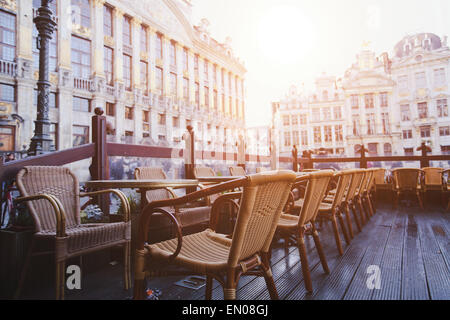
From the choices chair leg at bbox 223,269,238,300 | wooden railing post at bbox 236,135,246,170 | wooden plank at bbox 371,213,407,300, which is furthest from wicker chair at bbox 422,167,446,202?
chair leg at bbox 223,269,238,300

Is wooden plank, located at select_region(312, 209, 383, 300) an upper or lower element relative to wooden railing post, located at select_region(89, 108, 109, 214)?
lower

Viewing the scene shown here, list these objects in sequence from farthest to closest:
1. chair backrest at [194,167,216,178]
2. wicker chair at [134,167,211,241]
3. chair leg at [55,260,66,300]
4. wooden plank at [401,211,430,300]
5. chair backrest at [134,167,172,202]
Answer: chair backrest at [194,167,216,178] → chair backrest at [134,167,172,202] → wicker chair at [134,167,211,241] → wooden plank at [401,211,430,300] → chair leg at [55,260,66,300]

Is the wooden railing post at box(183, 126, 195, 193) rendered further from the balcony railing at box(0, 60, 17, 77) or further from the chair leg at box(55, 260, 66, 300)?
the balcony railing at box(0, 60, 17, 77)

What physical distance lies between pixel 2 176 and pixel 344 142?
2753cm

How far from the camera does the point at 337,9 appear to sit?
681 centimetres

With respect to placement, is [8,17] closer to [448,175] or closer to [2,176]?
[2,176]

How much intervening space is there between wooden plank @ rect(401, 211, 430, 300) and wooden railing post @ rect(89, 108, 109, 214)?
2.71m

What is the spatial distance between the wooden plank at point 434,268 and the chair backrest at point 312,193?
0.84m

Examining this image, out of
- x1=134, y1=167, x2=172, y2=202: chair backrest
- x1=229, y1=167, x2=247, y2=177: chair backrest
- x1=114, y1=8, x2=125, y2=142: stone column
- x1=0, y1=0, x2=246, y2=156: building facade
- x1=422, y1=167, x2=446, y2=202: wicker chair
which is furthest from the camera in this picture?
x1=114, y1=8, x2=125, y2=142: stone column

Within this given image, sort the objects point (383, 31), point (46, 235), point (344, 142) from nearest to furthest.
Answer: point (46, 235) < point (383, 31) < point (344, 142)

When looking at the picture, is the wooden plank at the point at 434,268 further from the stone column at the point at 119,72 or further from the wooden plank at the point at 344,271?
the stone column at the point at 119,72

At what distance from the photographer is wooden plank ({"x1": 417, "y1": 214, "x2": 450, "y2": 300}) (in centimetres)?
163
